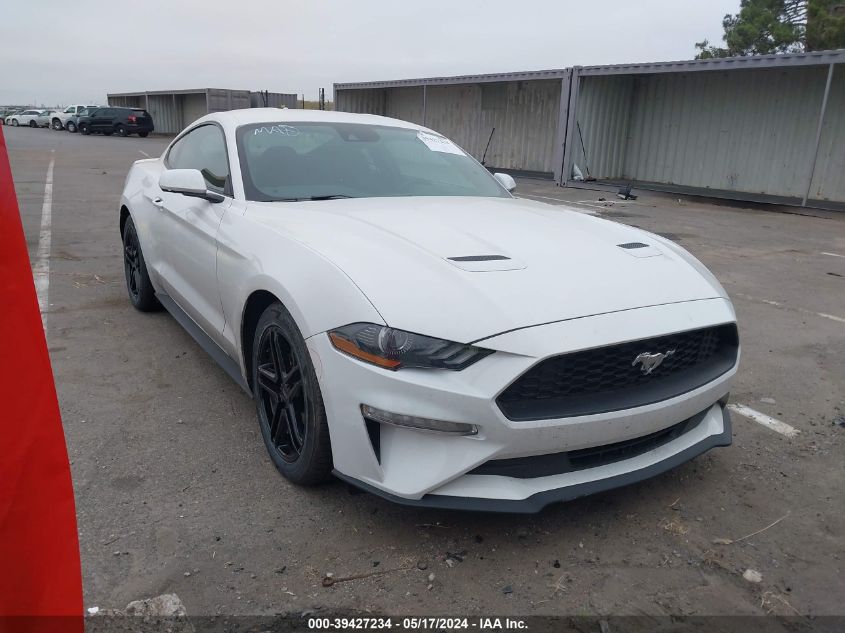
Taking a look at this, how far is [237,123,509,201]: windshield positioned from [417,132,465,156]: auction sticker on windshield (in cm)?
1

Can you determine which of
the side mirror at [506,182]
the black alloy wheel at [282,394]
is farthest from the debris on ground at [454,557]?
the side mirror at [506,182]

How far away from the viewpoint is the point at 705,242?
30.8 ft

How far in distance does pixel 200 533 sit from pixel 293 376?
66 cm

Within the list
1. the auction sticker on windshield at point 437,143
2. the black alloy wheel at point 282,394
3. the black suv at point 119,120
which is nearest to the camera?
the black alloy wheel at point 282,394

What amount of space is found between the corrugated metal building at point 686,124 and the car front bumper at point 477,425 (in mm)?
13233

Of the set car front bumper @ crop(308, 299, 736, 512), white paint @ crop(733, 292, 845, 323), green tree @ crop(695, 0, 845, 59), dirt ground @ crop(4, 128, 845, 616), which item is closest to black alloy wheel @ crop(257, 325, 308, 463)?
dirt ground @ crop(4, 128, 845, 616)

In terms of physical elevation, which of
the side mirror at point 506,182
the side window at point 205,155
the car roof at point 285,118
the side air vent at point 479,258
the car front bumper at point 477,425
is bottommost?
the car front bumper at point 477,425

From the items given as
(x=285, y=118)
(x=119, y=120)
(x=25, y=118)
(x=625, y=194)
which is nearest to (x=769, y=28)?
(x=625, y=194)

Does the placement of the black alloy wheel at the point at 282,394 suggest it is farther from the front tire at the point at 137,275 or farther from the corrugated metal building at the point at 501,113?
the corrugated metal building at the point at 501,113

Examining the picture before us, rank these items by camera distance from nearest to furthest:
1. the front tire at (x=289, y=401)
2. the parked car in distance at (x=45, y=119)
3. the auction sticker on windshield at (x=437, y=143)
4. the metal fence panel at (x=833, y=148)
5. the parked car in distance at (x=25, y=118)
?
the front tire at (x=289, y=401) < the auction sticker on windshield at (x=437, y=143) < the metal fence panel at (x=833, y=148) < the parked car in distance at (x=45, y=119) < the parked car in distance at (x=25, y=118)

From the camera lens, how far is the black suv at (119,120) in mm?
38812

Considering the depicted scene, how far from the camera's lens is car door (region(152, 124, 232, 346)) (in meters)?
3.29

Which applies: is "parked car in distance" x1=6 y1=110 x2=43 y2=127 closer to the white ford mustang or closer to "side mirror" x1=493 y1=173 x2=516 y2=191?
"side mirror" x1=493 y1=173 x2=516 y2=191

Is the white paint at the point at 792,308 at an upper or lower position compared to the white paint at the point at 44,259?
upper
